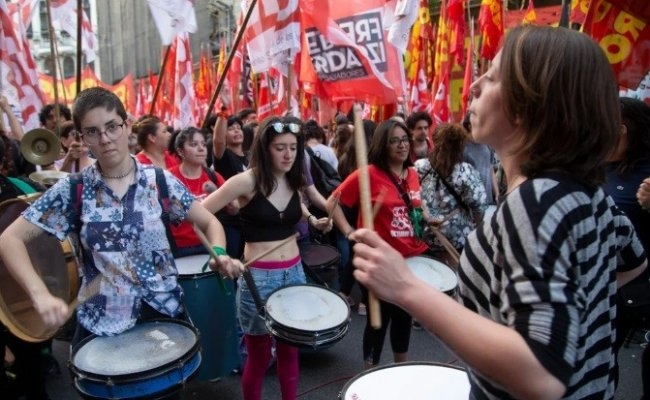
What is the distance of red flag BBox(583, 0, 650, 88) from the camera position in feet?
15.4

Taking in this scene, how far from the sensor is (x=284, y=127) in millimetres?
3482

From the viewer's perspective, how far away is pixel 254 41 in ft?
20.7

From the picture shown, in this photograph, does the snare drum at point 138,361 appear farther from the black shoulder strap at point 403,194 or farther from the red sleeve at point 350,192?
the black shoulder strap at point 403,194

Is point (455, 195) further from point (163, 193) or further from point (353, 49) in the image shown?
point (163, 193)

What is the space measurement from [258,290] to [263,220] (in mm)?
454

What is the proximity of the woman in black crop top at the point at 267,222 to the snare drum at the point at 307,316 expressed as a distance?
15cm

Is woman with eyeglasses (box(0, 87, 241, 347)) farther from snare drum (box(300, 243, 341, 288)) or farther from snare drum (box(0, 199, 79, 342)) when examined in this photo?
snare drum (box(300, 243, 341, 288))

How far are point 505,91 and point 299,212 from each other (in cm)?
246

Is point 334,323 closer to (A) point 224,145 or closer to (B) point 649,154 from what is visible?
(B) point 649,154

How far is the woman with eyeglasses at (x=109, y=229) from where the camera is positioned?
235 centimetres

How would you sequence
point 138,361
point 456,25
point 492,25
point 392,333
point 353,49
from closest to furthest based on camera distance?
point 138,361 → point 392,333 → point 353,49 → point 492,25 → point 456,25

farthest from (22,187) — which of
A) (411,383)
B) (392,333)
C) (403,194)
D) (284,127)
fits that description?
(411,383)

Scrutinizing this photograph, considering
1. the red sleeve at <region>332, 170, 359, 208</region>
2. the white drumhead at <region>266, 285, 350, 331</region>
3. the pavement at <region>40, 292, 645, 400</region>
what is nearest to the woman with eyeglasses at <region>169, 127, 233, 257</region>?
the red sleeve at <region>332, 170, 359, 208</region>

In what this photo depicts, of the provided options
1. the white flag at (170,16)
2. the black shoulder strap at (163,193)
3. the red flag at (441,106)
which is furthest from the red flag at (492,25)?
the black shoulder strap at (163,193)
